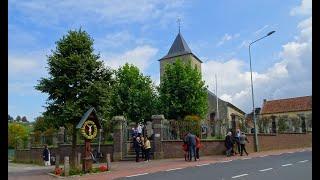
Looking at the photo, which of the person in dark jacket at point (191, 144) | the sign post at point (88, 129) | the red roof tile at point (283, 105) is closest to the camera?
the sign post at point (88, 129)

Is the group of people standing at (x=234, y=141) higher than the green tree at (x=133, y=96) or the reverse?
the reverse

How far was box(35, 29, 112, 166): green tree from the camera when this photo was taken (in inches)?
1012

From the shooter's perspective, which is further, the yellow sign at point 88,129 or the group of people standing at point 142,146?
the group of people standing at point 142,146

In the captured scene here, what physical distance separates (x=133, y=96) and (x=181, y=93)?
20.2ft

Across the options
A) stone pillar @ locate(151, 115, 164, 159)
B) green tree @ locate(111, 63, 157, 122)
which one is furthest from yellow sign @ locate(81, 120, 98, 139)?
green tree @ locate(111, 63, 157, 122)

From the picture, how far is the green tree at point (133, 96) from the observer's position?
5422 cm

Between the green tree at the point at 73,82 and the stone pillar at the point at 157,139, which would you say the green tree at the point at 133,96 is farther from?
the green tree at the point at 73,82

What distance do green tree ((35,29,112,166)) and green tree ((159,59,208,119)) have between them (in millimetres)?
26591

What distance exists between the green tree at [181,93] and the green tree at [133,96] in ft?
7.09

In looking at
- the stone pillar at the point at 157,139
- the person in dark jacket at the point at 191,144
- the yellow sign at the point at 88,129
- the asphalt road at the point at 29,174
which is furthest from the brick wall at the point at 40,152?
the yellow sign at the point at 88,129

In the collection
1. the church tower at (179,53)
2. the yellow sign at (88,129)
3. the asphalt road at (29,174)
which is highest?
the church tower at (179,53)

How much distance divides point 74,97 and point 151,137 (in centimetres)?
658

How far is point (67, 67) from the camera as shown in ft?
84.6

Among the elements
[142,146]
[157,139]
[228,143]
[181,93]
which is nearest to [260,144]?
[228,143]
